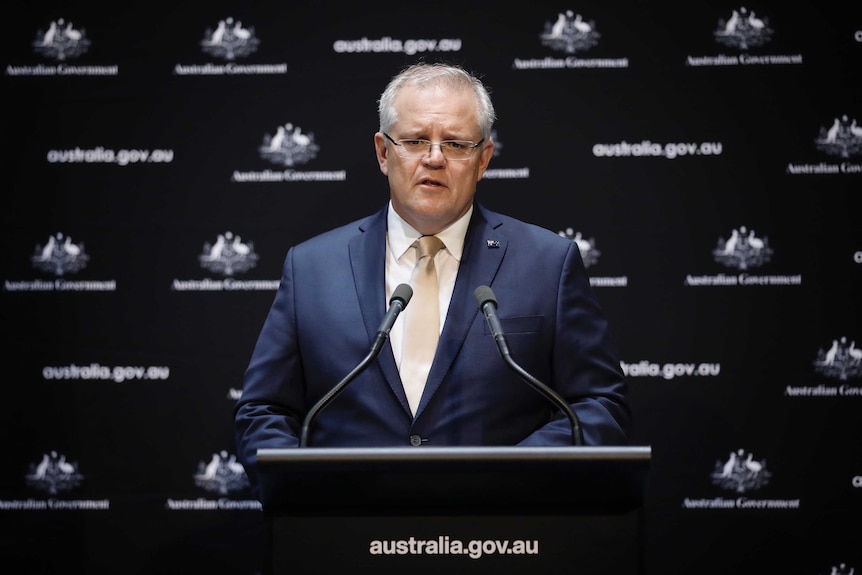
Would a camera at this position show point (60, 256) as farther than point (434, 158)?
Yes

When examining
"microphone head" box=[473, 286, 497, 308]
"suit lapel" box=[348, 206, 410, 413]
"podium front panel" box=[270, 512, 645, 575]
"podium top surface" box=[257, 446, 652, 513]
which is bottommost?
"podium front panel" box=[270, 512, 645, 575]

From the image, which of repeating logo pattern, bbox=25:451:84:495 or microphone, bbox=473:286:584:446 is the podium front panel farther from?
repeating logo pattern, bbox=25:451:84:495

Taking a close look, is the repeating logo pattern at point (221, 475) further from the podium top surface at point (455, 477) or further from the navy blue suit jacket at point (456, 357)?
the podium top surface at point (455, 477)

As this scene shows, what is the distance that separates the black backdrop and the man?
4.08 feet

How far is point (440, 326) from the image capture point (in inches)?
93.4

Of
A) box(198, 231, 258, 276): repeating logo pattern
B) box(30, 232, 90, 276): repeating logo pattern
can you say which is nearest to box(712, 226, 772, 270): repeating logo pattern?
box(198, 231, 258, 276): repeating logo pattern

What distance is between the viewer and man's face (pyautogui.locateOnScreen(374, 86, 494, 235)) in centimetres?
235

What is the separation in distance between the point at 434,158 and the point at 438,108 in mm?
129

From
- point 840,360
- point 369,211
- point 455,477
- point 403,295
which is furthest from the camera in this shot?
point 369,211

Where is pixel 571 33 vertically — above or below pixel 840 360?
above

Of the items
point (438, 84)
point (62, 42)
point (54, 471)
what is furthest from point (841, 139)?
point (54, 471)

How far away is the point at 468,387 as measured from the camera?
2.31m

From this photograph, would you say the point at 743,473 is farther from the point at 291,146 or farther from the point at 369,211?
the point at 291,146

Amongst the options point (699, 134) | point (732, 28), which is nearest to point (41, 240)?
point (699, 134)
